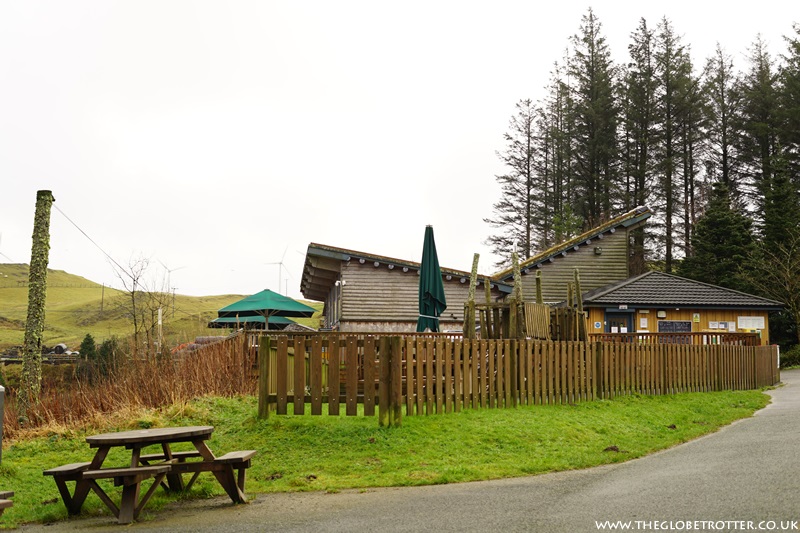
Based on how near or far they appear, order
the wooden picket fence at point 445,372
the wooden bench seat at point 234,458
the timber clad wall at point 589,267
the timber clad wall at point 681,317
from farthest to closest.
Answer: the timber clad wall at point 589,267 < the timber clad wall at point 681,317 < the wooden picket fence at point 445,372 < the wooden bench seat at point 234,458

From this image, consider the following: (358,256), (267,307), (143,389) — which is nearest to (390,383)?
(143,389)

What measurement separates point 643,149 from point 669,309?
23.7 meters

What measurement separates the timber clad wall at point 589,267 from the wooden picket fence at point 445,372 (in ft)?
46.9

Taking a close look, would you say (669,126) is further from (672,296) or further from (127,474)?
→ (127,474)

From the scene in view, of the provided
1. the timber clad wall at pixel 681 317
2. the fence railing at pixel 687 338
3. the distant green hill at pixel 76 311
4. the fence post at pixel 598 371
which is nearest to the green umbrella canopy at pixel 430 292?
the fence post at pixel 598 371

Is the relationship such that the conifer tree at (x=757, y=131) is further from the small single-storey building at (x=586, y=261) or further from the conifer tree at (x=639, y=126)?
the small single-storey building at (x=586, y=261)

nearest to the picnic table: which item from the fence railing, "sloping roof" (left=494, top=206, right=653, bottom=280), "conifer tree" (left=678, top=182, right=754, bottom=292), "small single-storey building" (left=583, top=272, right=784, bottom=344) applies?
the fence railing

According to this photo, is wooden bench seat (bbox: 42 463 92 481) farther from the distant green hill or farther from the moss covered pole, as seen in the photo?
the distant green hill

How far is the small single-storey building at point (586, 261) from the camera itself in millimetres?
33312

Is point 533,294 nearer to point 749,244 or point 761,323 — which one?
point 761,323

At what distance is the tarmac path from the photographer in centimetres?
673

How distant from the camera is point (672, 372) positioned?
18.5 m

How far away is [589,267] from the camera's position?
34.2 m

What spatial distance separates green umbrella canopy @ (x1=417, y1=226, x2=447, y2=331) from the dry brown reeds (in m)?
4.18
